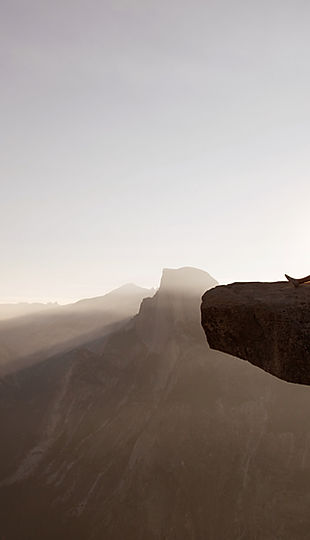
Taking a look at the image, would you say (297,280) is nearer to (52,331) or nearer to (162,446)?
(162,446)

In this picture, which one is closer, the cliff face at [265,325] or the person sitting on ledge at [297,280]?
the cliff face at [265,325]

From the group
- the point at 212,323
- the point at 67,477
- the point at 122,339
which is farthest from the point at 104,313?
the point at 212,323

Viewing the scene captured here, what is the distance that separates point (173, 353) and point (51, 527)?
47757 mm

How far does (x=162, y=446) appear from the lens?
89125 millimetres

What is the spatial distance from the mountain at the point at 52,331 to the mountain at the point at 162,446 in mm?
30592

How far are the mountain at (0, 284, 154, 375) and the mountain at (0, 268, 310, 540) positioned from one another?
30.6 metres

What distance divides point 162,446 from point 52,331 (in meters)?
104

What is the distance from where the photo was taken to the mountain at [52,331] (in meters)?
159

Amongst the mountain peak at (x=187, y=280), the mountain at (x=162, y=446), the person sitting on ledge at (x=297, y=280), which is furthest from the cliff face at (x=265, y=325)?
the mountain peak at (x=187, y=280)

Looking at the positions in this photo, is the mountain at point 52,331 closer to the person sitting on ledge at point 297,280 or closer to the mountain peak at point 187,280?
the mountain peak at point 187,280

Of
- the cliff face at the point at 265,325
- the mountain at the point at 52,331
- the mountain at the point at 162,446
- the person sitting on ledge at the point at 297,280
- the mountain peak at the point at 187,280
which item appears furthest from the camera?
the mountain at the point at 52,331

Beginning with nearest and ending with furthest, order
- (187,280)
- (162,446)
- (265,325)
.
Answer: (265,325)
(162,446)
(187,280)

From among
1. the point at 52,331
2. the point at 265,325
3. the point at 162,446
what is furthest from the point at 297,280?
the point at 52,331

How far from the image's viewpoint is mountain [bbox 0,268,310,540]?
73.7m
